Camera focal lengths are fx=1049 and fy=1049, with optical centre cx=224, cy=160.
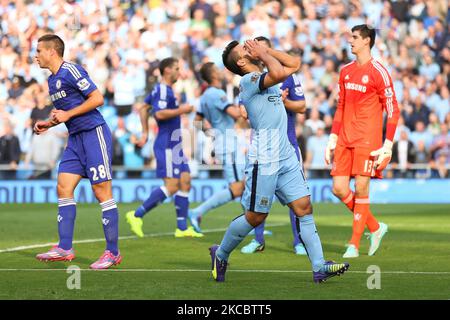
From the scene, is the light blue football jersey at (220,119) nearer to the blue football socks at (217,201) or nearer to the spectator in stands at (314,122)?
the blue football socks at (217,201)

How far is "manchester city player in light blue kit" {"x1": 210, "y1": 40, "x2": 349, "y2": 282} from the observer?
30.3 feet

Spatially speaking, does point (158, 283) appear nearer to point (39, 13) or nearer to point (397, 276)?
point (397, 276)

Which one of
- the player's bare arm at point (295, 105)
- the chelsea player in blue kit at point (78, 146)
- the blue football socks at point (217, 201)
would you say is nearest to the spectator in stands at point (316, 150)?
the blue football socks at point (217, 201)

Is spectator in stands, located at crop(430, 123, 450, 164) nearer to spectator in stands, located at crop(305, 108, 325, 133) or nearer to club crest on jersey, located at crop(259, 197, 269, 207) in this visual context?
spectator in stands, located at crop(305, 108, 325, 133)

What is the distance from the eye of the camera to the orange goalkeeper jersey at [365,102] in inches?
465

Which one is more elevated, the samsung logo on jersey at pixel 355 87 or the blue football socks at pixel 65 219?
the samsung logo on jersey at pixel 355 87

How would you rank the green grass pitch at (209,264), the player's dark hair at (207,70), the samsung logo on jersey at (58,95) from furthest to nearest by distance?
the player's dark hair at (207,70), the samsung logo on jersey at (58,95), the green grass pitch at (209,264)

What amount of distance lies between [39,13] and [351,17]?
26.8ft

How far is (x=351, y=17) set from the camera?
89.4 feet

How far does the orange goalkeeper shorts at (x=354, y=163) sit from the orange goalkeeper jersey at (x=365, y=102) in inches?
3.0

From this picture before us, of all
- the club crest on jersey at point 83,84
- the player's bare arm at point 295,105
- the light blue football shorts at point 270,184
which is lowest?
the light blue football shorts at point 270,184

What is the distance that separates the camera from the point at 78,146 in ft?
35.4

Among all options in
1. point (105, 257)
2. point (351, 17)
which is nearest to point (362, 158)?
point (105, 257)
